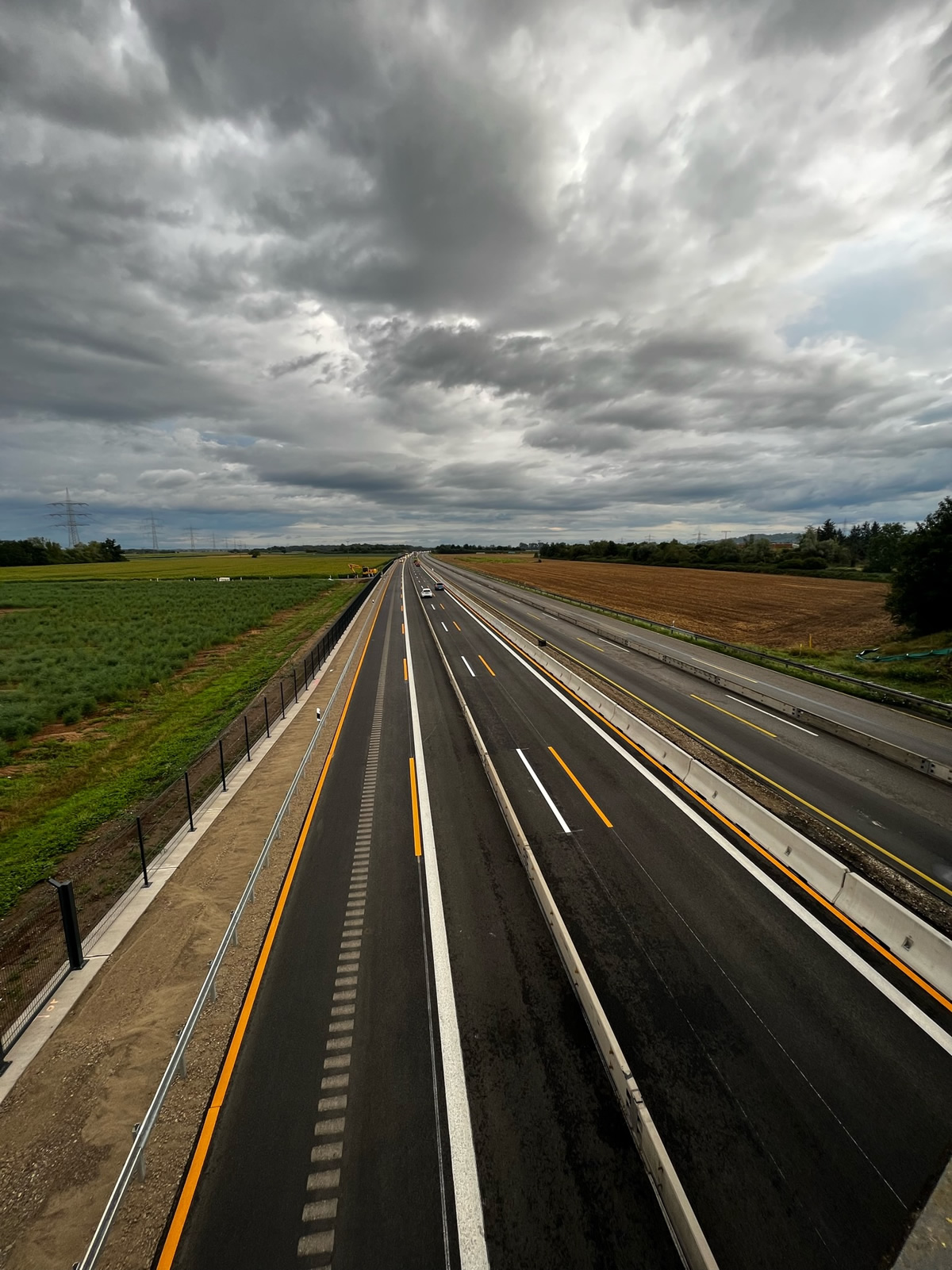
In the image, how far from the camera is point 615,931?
9.73 metres

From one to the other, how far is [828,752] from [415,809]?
51.7 feet

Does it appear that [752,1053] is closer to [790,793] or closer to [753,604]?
[790,793]

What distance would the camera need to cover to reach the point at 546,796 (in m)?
15.0

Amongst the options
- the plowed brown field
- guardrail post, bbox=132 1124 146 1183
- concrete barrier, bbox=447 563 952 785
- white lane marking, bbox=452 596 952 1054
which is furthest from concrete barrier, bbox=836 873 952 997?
the plowed brown field

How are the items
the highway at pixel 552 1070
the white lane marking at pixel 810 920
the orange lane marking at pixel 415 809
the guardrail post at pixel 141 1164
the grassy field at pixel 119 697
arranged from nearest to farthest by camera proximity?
the highway at pixel 552 1070 < the guardrail post at pixel 141 1164 < the white lane marking at pixel 810 920 < the orange lane marking at pixel 415 809 < the grassy field at pixel 119 697

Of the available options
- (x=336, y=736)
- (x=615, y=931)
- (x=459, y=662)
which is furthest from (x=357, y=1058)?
(x=459, y=662)

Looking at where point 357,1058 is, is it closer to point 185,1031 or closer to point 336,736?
point 185,1031

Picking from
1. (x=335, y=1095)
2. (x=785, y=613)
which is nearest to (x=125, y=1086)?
(x=335, y=1095)

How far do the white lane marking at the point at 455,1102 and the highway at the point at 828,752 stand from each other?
1091 cm

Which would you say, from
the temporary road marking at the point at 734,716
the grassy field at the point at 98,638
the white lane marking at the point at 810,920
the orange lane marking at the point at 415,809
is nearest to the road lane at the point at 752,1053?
the white lane marking at the point at 810,920

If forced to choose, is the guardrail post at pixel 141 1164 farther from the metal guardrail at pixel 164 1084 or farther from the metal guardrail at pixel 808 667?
the metal guardrail at pixel 808 667

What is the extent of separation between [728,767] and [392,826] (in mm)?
11202

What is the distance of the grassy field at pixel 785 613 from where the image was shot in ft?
101

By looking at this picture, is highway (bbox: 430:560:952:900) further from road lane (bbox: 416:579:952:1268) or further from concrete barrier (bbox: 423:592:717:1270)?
concrete barrier (bbox: 423:592:717:1270)
